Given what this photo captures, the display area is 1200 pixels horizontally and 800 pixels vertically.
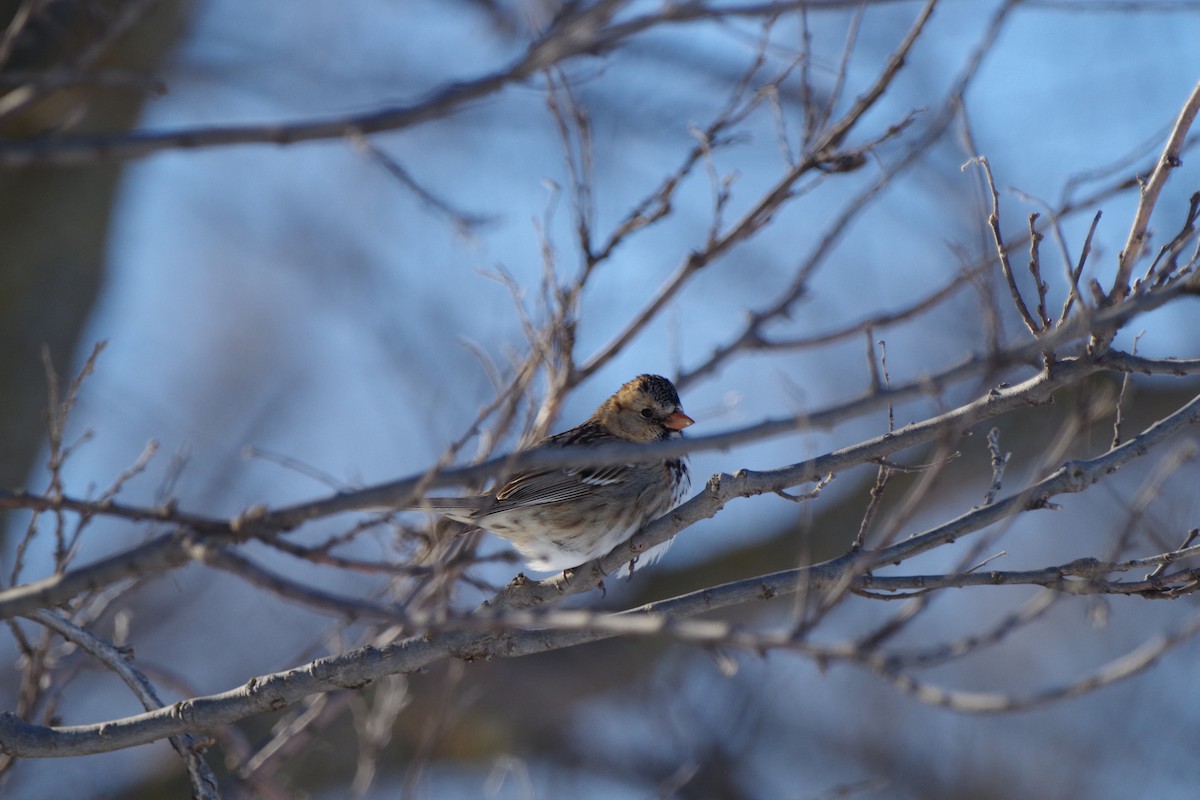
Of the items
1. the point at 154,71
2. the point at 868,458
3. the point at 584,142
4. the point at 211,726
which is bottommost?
A: the point at 211,726

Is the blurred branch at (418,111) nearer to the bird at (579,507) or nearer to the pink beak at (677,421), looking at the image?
the bird at (579,507)

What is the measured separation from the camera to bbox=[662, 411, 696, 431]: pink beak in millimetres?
4992

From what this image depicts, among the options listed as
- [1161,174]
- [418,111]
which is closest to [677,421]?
[418,111]

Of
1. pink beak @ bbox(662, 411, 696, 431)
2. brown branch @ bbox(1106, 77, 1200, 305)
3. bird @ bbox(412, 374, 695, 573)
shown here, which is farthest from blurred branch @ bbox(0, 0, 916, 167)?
pink beak @ bbox(662, 411, 696, 431)

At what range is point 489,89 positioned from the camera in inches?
118

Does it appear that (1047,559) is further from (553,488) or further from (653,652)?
(553,488)

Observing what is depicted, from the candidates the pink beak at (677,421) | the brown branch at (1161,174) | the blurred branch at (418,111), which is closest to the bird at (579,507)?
the pink beak at (677,421)

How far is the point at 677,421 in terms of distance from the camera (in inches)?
198

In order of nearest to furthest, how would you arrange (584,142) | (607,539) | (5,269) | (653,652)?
(584,142), (607,539), (5,269), (653,652)

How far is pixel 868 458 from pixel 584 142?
4.56ft

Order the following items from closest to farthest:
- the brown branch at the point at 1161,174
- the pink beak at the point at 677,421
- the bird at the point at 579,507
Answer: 1. the brown branch at the point at 1161,174
2. the bird at the point at 579,507
3. the pink beak at the point at 677,421

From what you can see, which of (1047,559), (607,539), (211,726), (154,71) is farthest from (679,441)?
(1047,559)

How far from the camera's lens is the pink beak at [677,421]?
4992 mm

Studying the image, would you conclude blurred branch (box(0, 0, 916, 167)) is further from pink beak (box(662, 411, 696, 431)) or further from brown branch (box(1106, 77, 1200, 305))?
pink beak (box(662, 411, 696, 431))
